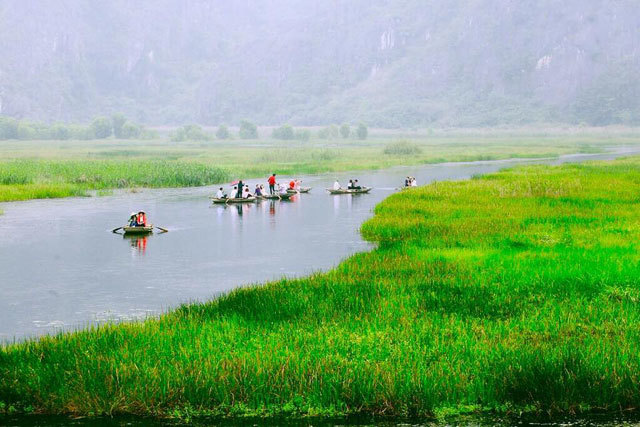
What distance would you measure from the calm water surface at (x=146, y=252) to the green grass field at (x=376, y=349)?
4.57 m

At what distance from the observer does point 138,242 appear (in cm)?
3872

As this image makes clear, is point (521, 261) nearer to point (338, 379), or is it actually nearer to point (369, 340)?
point (369, 340)

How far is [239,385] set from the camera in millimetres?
14633

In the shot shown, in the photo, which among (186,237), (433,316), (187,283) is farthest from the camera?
(186,237)

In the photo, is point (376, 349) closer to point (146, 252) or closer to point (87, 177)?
point (146, 252)

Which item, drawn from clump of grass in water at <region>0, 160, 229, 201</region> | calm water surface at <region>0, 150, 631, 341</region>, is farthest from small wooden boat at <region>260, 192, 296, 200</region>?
clump of grass in water at <region>0, 160, 229, 201</region>

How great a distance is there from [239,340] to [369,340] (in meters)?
2.82

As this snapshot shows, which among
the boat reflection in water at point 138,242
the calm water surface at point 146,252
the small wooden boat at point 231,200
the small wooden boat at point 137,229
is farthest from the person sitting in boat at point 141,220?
the small wooden boat at point 231,200

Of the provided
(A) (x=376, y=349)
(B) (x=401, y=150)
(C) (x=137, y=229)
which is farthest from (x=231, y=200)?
(B) (x=401, y=150)

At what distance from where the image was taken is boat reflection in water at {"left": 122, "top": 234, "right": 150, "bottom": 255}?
117 ft

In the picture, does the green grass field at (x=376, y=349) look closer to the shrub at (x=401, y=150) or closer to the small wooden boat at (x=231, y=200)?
the small wooden boat at (x=231, y=200)

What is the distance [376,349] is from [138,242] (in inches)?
975

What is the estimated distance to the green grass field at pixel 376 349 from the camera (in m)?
14.3

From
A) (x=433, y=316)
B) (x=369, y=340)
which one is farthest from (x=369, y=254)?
(x=369, y=340)
